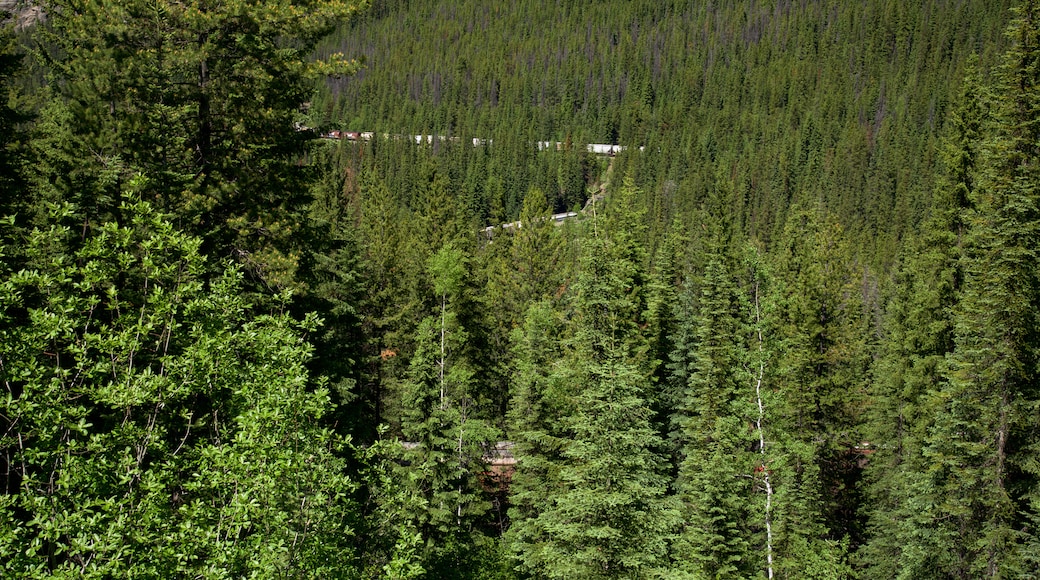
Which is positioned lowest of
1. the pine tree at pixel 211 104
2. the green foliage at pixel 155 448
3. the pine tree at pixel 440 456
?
the pine tree at pixel 440 456

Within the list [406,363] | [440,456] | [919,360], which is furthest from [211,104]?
[919,360]

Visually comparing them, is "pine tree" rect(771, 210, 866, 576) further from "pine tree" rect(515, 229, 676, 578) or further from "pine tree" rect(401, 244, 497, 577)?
"pine tree" rect(515, 229, 676, 578)

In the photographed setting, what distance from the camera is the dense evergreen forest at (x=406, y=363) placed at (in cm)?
626

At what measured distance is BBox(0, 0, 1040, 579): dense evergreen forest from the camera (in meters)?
6.26

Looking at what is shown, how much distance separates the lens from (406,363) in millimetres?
32062

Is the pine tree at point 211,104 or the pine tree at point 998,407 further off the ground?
the pine tree at point 211,104

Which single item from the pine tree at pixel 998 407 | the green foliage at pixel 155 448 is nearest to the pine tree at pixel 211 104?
the green foliage at pixel 155 448

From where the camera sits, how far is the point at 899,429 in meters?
26.2

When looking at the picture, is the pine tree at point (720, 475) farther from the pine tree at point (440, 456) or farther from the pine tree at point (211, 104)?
the pine tree at point (211, 104)

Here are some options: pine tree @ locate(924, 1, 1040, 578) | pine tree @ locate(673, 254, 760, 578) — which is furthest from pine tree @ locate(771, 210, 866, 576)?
pine tree @ locate(924, 1, 1040, 578)

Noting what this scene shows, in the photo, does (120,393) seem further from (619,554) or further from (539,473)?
(539,473)

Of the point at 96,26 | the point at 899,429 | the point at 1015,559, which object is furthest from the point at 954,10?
the point at 96,26

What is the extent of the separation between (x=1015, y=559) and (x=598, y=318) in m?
12.0

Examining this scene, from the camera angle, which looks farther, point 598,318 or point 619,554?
point 598,318
